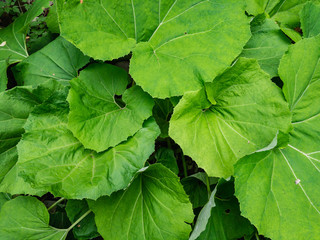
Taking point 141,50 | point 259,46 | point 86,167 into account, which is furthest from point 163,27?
point 86,167

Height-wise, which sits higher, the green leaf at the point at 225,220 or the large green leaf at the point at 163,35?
the large green leaf at the point at 163,35

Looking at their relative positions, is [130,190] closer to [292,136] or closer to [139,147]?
[139,147]

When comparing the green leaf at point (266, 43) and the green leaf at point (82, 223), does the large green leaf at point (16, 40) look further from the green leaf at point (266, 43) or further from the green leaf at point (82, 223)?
the green leaf at point (266, 43)

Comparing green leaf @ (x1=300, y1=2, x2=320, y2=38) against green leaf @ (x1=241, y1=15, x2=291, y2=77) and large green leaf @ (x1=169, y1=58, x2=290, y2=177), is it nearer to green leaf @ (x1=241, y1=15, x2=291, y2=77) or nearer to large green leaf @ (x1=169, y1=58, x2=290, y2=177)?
green leaf @ (x1=241, y1=15, x2=291, y2=77)

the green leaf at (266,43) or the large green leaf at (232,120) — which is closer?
the large green leaf at (232,120)

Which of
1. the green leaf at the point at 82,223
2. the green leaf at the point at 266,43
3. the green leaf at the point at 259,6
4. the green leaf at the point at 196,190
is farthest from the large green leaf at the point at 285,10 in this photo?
the green leaf at the point at 82,223

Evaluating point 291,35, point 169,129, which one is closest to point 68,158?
point 169,129

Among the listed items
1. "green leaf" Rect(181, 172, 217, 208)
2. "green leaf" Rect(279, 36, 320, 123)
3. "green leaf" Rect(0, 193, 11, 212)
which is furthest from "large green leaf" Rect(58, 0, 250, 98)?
"green leaf" Rect(0, 193, 11, 212)
